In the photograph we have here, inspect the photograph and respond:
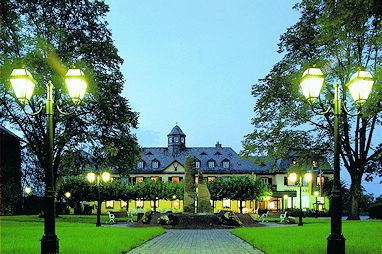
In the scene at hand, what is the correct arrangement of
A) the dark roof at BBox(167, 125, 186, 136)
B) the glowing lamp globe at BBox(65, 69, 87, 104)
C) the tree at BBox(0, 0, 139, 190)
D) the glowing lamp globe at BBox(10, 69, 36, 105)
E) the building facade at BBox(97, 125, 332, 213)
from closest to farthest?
the glowing lamp globe at BBox(10, 69, 36, 105), the glowing lamp globe at BBox(65, 69, 87, 104), the tree at BBox(0, 0, 139, 190), the building facade at BBox(97, 125, 332, 213), the dark roof at BBox(167, 125, 186, 136)

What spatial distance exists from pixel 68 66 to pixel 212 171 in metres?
61.1

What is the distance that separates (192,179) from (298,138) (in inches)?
325

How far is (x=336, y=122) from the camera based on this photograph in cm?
1393

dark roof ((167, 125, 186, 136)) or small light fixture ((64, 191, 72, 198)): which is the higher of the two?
dark roof ((167, 125, 186, 136))

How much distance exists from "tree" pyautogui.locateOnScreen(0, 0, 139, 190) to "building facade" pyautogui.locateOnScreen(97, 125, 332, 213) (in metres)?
51.9

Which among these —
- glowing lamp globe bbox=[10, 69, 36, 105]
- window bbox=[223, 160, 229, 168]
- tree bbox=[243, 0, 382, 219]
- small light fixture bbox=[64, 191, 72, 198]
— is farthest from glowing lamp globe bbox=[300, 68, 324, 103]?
window bbox=[223, 160, 229, 168]

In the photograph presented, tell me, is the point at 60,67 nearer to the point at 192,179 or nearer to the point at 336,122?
the point at 192,179

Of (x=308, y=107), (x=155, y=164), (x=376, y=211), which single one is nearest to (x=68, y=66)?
(x=308, y=107)

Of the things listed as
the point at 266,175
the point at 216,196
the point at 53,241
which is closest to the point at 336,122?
the point at 53,241

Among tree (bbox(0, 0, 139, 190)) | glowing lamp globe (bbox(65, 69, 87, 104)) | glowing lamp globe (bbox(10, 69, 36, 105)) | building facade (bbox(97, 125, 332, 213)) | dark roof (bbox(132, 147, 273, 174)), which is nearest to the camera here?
glowing lamp globe (bbox(10, 69, 36, 105))

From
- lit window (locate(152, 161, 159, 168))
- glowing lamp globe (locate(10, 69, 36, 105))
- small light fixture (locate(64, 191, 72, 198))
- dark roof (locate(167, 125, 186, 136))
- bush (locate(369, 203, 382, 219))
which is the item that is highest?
dark roof (locate(167, 125, 186, 136))

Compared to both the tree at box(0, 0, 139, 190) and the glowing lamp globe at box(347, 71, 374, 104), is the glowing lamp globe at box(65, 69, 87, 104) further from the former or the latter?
the tree at box(0, 0, 139, 190)

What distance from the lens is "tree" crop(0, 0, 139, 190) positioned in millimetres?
38000

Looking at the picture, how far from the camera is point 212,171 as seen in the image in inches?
3836
